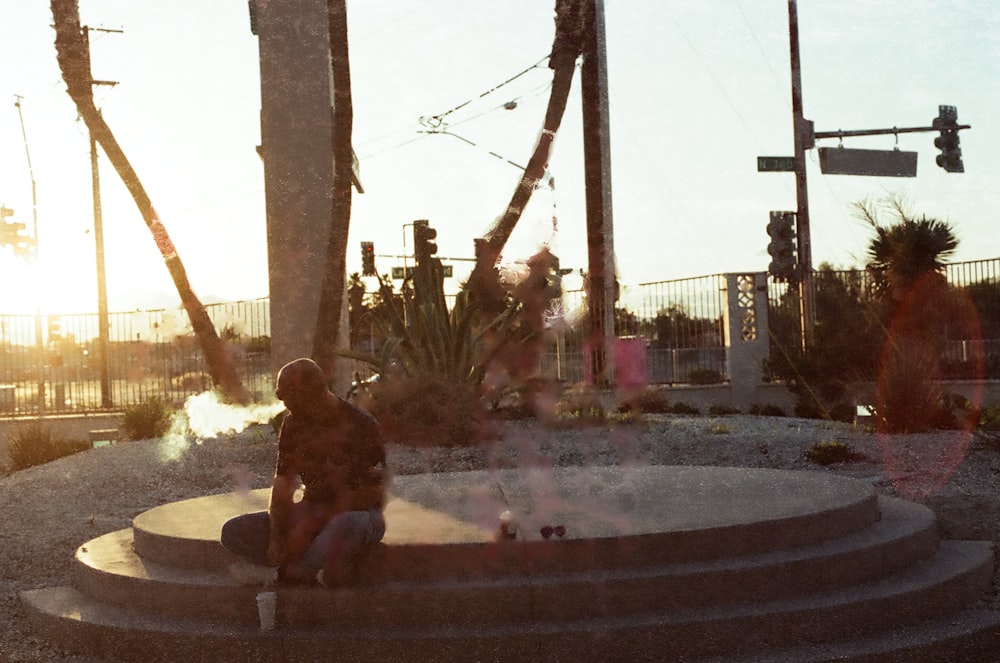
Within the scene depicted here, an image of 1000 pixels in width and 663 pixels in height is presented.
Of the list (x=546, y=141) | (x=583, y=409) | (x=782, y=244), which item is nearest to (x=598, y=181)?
(x=546, y=141)

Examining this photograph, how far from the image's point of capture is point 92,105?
1598 centimetres

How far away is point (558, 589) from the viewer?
17.0 ft

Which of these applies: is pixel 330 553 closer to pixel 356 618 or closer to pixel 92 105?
pixel 356 618

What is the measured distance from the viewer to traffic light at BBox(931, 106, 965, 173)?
20859 mm

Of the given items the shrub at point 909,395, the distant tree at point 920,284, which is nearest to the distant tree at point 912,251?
the distant tree at point 920,284

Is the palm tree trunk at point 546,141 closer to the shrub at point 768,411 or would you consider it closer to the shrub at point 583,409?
the shrub at point 583,409

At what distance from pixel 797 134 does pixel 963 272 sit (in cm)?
511

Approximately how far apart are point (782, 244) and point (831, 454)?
10.2m

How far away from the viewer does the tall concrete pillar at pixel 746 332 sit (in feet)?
69.4

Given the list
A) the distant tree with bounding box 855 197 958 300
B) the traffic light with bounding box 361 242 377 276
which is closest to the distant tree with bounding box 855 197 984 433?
the distant tree with bounding box 855 197 958 300

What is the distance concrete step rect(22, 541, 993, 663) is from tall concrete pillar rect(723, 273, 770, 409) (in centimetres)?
1561

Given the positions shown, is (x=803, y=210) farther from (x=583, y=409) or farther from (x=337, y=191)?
(x=337, y=191)

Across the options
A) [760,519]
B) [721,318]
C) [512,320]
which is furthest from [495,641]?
[721,318]

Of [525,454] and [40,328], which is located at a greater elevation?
[40,328]
